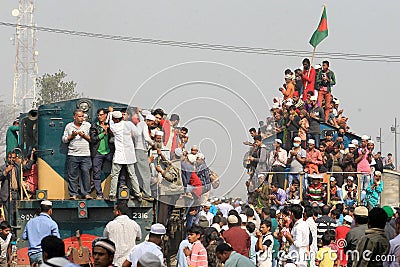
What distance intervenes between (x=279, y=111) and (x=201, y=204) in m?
3.94

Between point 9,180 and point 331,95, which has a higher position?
point 331,95

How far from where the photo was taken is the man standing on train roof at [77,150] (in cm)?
1554

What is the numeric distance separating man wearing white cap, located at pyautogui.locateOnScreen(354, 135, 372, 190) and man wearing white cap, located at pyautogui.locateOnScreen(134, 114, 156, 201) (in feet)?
19.4

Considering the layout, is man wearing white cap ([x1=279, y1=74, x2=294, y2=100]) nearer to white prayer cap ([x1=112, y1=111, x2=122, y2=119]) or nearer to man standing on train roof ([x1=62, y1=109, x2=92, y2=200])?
white prayer cap ([x1=112, y1=111, x2=122, y2=119])

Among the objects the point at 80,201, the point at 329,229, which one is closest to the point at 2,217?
the point at 80,201

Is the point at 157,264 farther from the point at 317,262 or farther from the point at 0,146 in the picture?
the point at 0,146

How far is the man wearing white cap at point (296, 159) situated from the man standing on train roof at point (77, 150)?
557 centimetres

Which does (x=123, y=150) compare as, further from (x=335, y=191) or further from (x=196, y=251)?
(x=335, y=191)

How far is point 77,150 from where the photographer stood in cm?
1558

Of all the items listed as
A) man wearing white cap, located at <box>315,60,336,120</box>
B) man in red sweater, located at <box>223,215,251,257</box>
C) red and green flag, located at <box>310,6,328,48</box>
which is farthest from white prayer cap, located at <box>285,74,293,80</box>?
man in red sweater, located at <box>223,215,251,257</box>

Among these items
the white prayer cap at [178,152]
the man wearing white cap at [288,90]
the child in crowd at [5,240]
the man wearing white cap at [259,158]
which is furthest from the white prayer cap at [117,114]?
the man wearing white cap at [288,90]

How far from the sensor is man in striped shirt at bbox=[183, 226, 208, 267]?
39.8 ft

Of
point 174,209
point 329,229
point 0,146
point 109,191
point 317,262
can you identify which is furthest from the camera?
point 0,146

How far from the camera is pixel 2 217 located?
19547mm
